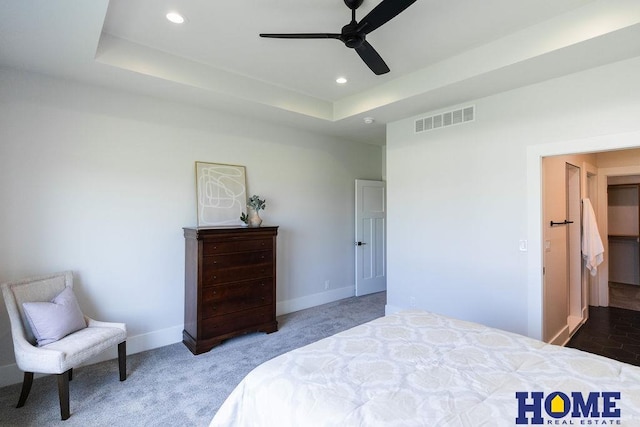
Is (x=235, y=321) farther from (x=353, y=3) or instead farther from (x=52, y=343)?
(x=353, y=3)

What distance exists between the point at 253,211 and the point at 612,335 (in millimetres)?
4741

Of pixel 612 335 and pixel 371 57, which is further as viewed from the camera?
pixel 612 335

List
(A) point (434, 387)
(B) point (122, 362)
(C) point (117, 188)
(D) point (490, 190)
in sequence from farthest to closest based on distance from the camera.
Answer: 1. (D) point (490, 190)
2. (C) point (117, 188)
3. (B) point (122, 362)
4. (A) point (434, 387)

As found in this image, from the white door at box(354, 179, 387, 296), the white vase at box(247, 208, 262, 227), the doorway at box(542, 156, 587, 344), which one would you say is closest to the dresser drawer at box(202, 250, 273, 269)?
the white vase at box(247, 208, 262, 227)

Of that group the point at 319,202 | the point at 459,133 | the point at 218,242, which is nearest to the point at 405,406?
the point at 218,242

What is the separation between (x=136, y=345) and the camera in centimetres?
339

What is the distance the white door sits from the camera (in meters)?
5.60

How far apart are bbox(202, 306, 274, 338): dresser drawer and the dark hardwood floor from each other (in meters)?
3.56

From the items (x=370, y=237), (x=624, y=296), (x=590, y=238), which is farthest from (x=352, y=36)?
(x=624, y=296)

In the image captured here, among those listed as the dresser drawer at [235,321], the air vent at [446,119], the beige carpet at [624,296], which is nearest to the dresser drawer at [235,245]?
the dresser drawer at [235,321]

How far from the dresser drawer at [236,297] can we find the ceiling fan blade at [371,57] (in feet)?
8.79

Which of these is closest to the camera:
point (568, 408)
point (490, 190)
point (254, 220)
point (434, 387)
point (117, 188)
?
point (568, 408)

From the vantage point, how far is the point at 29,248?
9.39ft

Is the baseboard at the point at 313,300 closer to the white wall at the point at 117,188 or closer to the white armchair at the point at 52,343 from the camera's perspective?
the white wall at the point at 117,188
